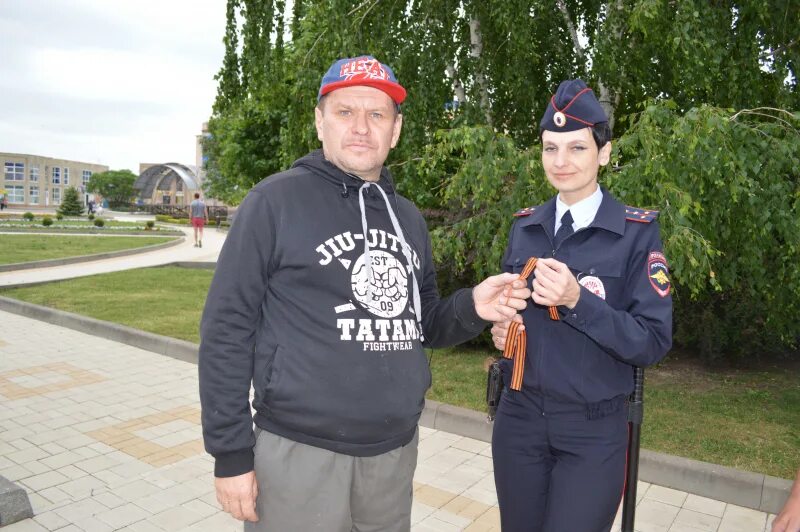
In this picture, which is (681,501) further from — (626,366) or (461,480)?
(626,366)

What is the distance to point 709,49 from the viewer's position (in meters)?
5.24

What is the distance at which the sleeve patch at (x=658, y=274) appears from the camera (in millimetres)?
2174

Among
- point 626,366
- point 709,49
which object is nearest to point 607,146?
point 626,366

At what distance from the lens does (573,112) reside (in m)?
2.32

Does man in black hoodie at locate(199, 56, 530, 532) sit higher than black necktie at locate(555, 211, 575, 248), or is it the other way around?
black necktie at locate(555, 211, 575, 248)

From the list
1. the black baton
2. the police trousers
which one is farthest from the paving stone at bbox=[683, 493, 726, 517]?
the police trousers

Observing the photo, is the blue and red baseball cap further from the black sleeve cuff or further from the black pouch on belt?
the black sleeve cuff

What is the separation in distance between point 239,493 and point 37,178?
168959mm

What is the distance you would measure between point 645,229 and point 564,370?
62 centimetres

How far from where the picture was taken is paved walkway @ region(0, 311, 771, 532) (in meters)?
4.06

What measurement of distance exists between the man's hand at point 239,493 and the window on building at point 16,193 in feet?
540

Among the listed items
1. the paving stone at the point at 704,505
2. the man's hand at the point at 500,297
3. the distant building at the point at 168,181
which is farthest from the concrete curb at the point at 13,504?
the distant building at the point at 168,181

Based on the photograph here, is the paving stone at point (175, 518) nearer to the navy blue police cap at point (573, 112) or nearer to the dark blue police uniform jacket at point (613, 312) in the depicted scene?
the dark blue police uniform jacket at point (613, 312)

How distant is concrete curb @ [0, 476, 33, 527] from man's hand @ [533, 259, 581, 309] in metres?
3.80
